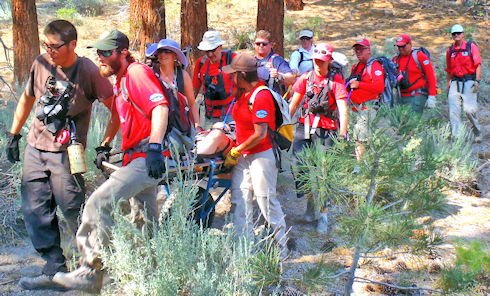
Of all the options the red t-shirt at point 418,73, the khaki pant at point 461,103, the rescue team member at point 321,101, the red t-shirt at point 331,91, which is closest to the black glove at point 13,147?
the rescue team member at point 321,101

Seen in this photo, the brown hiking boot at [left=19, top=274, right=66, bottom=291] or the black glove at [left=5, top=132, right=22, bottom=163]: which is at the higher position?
the black glove at [left=5, top=132, right=22, bottom=163]

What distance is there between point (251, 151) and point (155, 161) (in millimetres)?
1237

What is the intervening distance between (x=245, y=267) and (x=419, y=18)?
14.2 meters

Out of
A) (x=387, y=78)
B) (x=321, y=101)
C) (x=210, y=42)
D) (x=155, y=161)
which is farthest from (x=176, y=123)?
(x=387, y=78)

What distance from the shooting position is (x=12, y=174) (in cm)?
548

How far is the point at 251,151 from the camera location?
477 centimetres

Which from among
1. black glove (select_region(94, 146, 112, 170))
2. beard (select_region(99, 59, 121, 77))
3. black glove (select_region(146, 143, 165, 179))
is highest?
beard (select_region(99, 59, 121, 77))

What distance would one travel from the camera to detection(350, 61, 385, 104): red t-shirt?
6824 mm

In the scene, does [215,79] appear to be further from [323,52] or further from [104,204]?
[104,204]

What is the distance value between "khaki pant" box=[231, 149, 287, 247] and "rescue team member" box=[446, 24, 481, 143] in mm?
5195

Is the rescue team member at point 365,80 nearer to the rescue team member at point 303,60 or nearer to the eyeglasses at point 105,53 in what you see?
the rescue team member at point 303,60

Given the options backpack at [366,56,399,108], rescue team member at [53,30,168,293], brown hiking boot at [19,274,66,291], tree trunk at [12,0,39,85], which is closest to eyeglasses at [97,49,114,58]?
rescue team member at [53,30,168,293]

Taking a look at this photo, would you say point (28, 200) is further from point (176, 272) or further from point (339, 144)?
point (339, 144)

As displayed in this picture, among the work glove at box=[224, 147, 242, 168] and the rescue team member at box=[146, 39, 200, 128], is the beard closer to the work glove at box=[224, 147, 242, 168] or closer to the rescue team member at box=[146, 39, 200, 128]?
the rescue team member at box=[146, 39, 200, 128]
